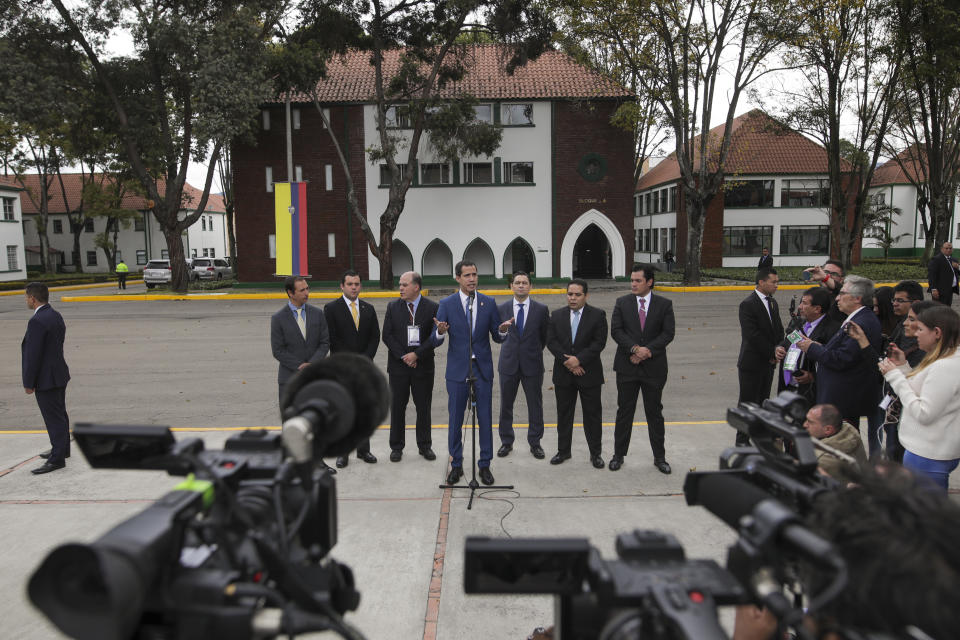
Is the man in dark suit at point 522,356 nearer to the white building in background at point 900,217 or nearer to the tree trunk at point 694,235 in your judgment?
the tree trunk at point 694,235

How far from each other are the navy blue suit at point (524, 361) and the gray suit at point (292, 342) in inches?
→ 80.5

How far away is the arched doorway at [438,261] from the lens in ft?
124

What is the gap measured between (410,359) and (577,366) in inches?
70.3

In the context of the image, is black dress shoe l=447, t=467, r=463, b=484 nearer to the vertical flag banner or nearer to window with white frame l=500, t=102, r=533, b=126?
the vertical flag banner

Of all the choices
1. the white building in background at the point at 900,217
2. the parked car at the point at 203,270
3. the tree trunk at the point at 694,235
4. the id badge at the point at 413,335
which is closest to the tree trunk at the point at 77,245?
the parked car at the point at 203,270

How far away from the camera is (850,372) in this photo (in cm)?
589

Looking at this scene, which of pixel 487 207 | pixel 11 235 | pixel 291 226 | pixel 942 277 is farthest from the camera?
pixel 11 235

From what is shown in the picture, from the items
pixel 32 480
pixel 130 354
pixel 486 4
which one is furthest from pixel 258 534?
pixel 486 4

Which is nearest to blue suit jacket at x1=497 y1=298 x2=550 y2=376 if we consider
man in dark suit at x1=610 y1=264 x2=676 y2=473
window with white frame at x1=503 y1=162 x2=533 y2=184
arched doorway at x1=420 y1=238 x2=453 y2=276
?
man in dark suit at x1=610 y1=264 x2=676 y2=473

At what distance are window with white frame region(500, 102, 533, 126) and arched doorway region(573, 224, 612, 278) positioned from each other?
8657mm

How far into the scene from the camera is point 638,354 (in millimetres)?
6898

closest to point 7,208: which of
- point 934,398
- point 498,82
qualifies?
point 498,82

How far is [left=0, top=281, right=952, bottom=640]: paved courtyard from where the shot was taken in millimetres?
4156

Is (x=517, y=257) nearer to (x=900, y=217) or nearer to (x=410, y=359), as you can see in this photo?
(x=410, y=359)
